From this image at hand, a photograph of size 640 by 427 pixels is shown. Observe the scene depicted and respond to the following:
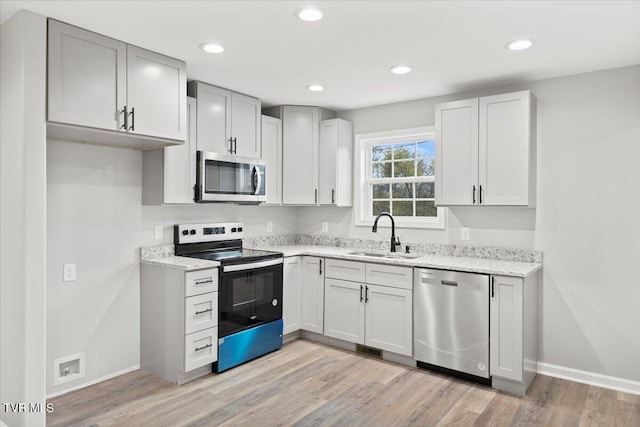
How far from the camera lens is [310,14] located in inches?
92.9

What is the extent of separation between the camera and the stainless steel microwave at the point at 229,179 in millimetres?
3541

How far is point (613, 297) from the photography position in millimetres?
3217

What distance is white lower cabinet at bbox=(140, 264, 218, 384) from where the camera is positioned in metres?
3.15

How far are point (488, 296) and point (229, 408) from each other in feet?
6.54

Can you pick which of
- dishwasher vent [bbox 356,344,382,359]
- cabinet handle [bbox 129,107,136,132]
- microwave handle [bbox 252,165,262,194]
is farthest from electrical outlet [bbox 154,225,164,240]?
dishwasher vent [bbox 356,344,382,359]

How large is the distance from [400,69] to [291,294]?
2267mm

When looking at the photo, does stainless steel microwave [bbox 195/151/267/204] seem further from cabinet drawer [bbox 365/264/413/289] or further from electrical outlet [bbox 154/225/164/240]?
cabinet drawer [bbox 365/264/413/289]

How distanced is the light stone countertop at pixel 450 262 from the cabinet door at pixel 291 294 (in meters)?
0.11

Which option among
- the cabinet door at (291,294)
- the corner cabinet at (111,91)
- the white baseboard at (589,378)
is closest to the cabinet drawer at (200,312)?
the cabinet door at (291,294)

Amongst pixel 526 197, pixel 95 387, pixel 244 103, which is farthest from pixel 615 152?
pixel 95 387

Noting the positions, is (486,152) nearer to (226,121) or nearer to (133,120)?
(226,121)

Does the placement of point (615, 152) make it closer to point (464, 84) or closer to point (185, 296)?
point (464, 84)

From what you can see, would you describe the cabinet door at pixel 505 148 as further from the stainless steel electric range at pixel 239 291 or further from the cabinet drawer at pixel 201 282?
the cabinet drawer at pixel 201 282

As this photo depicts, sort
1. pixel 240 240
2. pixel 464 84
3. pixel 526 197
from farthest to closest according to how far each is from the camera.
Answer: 1. pixel 240 240
2. pixel 464 84
3. pixel 526 197
